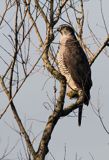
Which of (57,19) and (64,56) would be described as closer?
(57,19)

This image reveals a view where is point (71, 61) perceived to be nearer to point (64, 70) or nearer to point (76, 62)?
point (76, 62)

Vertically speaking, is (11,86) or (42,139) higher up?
(11,86)

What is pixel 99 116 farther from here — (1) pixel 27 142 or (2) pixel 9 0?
(2) pixel 9 0

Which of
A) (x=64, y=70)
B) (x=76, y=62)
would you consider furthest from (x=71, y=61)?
(x=64, y=70)

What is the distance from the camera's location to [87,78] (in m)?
8.49

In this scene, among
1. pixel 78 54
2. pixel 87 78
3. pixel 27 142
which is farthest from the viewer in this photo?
pixel 78 54

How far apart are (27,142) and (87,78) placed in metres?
2.67

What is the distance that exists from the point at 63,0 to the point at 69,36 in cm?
300

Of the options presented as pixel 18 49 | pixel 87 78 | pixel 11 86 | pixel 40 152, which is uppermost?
pixel 18 49

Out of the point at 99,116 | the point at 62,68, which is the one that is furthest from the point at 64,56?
the point at 99,116

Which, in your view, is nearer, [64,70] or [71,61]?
[64,70]

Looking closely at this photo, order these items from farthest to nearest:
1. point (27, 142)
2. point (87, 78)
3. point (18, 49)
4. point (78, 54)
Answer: point (78, 54) < point (87, 78) < point (27, 142) < point (18, 49)

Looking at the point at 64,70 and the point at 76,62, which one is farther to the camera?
the point at 76,62

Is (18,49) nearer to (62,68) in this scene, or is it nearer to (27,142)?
(27,142)
